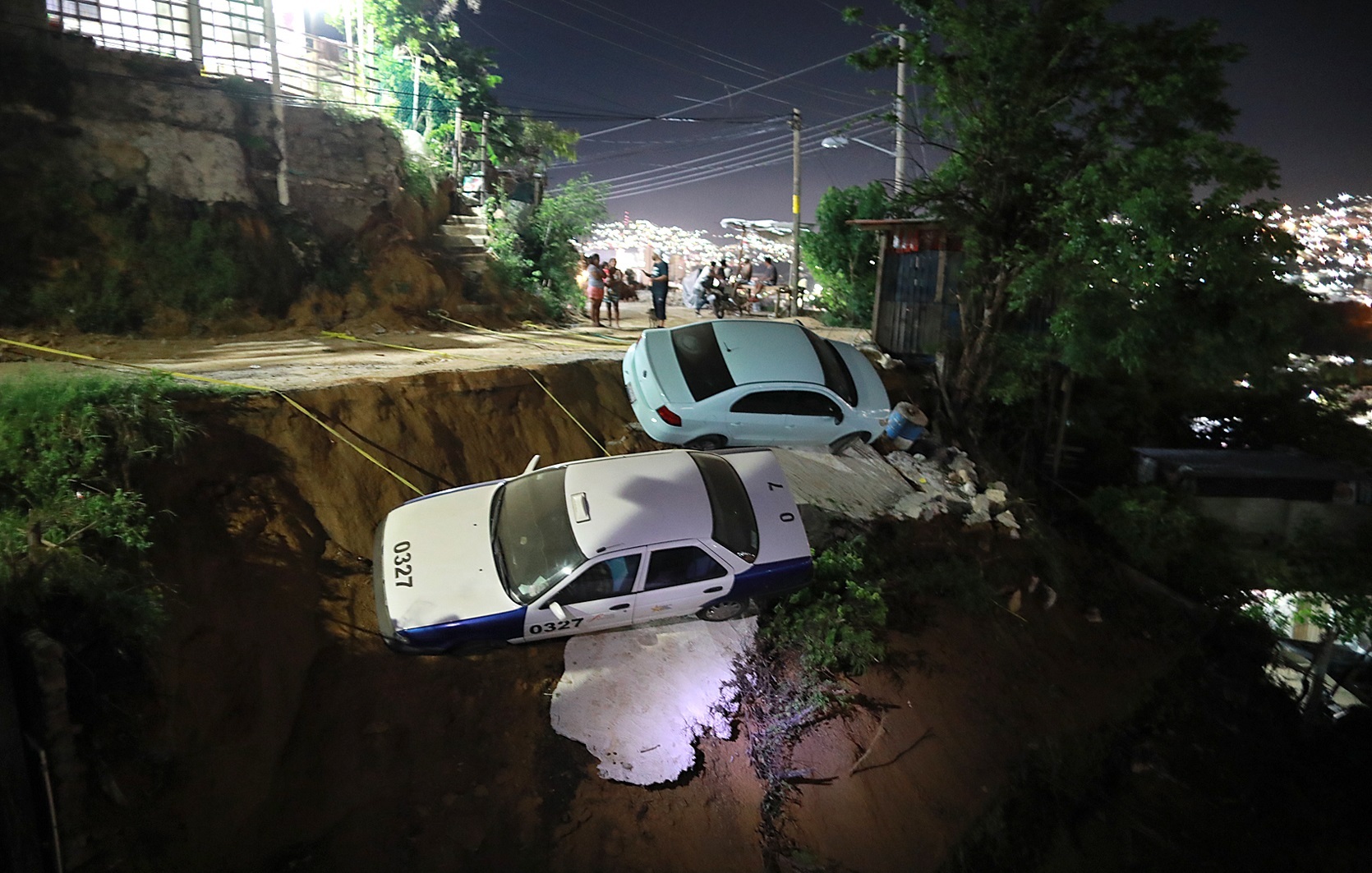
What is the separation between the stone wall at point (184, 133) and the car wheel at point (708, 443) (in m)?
8.97

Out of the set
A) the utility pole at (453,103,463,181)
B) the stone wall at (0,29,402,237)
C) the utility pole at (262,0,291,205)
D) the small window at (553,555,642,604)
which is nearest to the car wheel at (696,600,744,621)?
the small window at (553,555,642,604)

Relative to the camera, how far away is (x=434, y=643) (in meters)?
6.10

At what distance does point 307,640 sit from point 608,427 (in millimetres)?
4769

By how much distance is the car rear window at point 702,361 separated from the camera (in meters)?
9.21

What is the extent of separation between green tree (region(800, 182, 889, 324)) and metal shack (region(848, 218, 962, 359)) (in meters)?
1.63

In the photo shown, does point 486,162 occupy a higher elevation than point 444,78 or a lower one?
lower

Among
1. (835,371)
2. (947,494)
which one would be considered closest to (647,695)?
(835,371)

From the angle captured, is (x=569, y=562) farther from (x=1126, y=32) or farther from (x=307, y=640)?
(x=1126, y=32)

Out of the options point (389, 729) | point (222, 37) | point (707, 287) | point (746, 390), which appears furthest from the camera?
point (707, 287)

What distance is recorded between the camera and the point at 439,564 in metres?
6.41

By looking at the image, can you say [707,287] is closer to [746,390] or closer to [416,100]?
[416,100]

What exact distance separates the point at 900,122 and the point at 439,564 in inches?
404

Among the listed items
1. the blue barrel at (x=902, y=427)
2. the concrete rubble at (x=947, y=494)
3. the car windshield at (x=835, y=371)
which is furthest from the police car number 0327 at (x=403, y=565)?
the blue barrel at (x=902, y=427)

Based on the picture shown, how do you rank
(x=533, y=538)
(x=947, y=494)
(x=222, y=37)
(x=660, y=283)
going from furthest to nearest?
1. (x=660, y=283)
2. (x=222, y=37)
3. (x=947, y=494)
4. (x=533, y=538)
